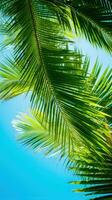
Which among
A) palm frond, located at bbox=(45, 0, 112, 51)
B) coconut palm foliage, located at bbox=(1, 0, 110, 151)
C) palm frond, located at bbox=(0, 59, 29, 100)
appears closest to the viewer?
coconut palm foliage, located at bbox=(1, 0, 110, 151)

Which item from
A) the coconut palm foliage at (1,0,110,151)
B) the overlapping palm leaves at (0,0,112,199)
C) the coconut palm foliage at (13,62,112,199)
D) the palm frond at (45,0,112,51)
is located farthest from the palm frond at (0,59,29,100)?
the palm frond at (45,0,112,51)

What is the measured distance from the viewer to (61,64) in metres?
4.39

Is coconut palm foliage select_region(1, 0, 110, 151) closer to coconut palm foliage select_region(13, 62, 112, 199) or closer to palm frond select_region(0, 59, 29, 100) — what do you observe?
coconut palm foliage select_region(13, 62, 112, 199)

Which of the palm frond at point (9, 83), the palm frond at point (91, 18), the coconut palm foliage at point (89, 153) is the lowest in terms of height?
the coconut palm foliage at point (89, 153)

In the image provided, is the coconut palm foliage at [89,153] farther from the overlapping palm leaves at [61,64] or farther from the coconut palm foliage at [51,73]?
the coconut palm foliage at [51,73]

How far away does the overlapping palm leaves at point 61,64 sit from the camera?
4.21 m

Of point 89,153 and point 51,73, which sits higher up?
point 51,73

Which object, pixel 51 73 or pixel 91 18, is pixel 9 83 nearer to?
pixel 51 73

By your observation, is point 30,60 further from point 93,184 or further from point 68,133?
point 93,184

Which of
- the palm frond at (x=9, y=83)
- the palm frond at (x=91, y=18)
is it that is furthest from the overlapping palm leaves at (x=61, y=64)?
the palm frond at (x=9, y=83)

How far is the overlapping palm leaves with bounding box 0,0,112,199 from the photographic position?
166 inches

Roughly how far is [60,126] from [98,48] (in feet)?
3.75

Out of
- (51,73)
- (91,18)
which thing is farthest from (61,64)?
(91,18)

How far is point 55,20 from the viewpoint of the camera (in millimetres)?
4828
